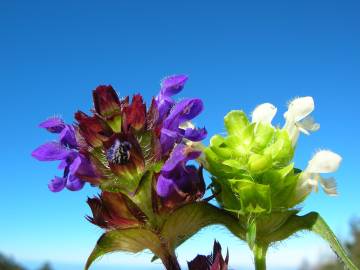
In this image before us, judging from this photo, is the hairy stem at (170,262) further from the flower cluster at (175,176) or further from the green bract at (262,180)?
the green bract at (262,180)

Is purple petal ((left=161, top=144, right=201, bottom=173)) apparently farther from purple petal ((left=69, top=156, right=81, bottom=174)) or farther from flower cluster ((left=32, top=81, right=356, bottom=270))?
purple petal ((left=69, top=156, right=81, bottom=174))

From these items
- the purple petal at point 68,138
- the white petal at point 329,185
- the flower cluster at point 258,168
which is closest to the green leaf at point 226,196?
the flower cluster at point 258,168

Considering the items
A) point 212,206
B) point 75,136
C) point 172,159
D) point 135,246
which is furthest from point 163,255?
point 75,136

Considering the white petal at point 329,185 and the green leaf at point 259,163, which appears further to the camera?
the white petal at point 329,185

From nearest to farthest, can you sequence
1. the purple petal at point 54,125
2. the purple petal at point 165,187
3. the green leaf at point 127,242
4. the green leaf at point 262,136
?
the purple petal at point 165,187 → the green leaf at point 127,242 → the green leaf at point 262,136 → the purple petal at point 54,125

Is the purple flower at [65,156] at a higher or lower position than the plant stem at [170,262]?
higher

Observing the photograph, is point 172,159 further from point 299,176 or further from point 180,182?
point 299,176

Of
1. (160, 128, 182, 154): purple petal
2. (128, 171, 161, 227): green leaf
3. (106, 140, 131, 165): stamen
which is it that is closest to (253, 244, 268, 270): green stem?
(128, 171, 161, 227): green leaf

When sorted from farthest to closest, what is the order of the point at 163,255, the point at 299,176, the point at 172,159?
the point at 299,176 → the point at 163,255 → the point at 172,159

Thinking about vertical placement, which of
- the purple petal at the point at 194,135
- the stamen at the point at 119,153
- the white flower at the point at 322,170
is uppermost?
the purple petal at the point at 194,135
